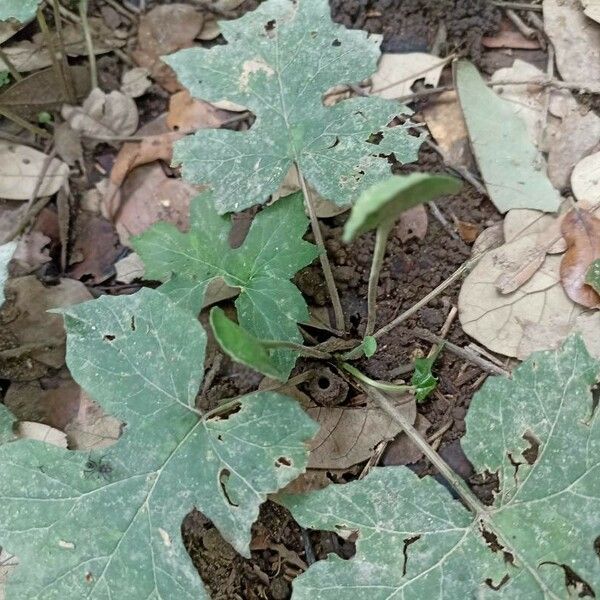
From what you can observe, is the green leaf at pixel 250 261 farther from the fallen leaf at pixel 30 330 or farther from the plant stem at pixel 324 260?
the fallen leaf at pixel 30 330

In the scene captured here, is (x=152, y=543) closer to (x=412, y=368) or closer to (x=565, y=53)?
(x=412, y=368)

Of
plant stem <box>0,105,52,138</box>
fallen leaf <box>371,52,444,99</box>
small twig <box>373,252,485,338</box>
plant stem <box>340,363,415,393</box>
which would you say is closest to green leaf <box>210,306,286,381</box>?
plant stem <box>340,363,415,393</box>

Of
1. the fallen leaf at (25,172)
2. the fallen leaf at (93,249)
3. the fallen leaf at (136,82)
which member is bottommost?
the fallen leaf at (93,249)

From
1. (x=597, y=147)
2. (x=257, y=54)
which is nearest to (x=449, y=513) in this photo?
(x=597, y=147)

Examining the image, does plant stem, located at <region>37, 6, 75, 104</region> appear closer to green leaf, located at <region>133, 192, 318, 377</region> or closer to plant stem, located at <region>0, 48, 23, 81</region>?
plant stem, located at <region>0, 48, 23, 81</region>

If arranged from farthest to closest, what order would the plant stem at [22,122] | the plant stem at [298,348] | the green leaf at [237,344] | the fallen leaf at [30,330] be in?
the plant stem at [22,122] → the fallen leaf at [30,330] → the plant stem at [298,348] → the green leaf at [237,344]

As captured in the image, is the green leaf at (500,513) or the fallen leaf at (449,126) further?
the fallen leaf at (449,126)

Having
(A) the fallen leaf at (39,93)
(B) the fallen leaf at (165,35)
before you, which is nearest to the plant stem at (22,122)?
(A) the fallen leaf at (39,93)
